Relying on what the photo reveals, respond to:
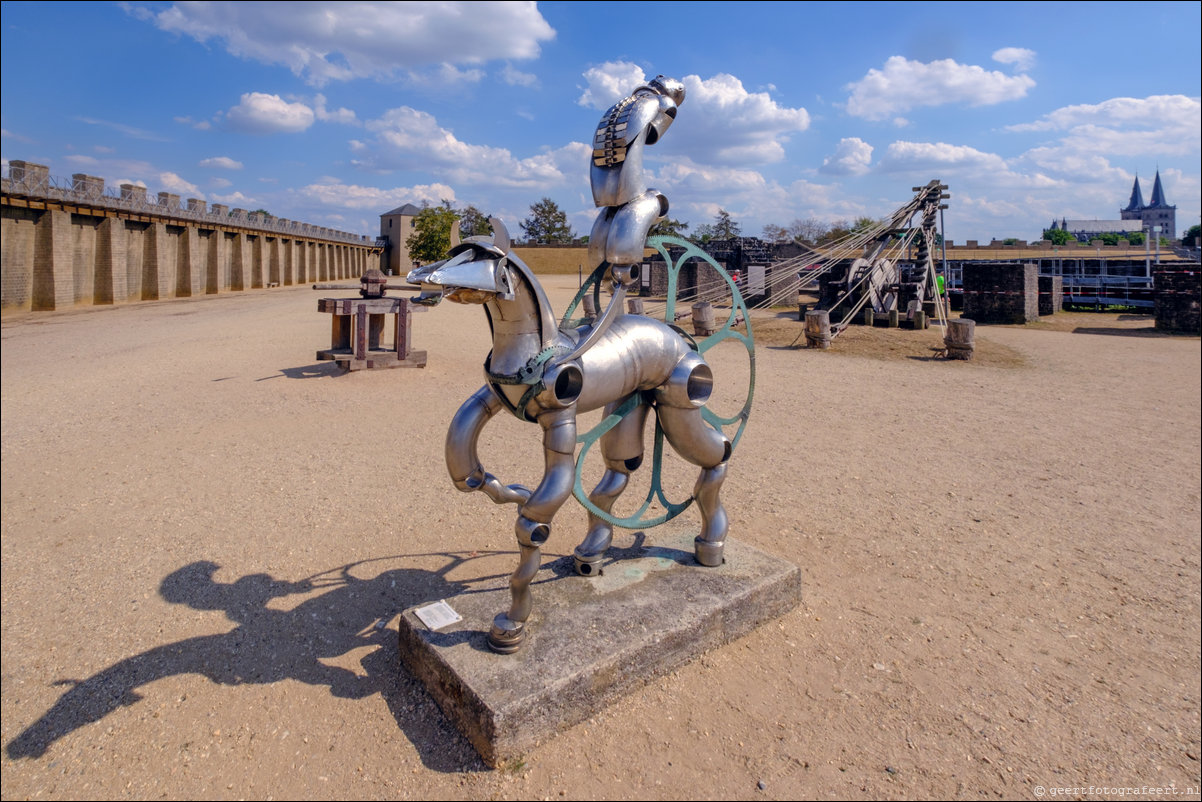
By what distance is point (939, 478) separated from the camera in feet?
17.6

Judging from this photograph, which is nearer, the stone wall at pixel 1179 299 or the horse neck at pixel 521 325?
the horse neck at pixel 521 325

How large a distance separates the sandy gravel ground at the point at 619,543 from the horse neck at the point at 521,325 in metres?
1.38

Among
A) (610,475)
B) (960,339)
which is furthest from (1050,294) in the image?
(610,475)

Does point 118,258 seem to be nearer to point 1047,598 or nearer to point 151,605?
point 151,605

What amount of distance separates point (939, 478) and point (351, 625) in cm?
440

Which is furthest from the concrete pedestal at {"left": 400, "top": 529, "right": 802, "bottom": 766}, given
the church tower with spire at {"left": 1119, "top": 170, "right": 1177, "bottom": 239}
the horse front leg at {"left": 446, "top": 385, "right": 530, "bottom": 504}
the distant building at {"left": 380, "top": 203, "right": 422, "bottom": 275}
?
the church tower with spire at {"left": 1119, "top": 170, "right": 1177, "bottom": 239}

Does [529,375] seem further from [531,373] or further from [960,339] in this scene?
[960,339]

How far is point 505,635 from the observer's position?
2570mm

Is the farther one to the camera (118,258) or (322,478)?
(118,258)

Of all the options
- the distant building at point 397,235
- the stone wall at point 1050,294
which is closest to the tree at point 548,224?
the distant building at point 397,235

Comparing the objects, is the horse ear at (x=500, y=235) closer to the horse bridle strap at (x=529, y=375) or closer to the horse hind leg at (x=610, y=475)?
the horse bridle strap at (x=529, y=375)

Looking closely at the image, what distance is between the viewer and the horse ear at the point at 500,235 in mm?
2352

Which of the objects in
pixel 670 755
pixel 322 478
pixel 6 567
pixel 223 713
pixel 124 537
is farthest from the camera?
pixel 322 478

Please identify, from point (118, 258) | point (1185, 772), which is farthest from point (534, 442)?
point (118, 258)
